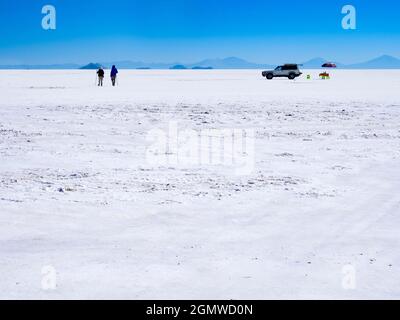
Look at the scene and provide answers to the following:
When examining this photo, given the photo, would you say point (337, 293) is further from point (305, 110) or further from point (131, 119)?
point (305, 110)

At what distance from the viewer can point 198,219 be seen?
6.91m

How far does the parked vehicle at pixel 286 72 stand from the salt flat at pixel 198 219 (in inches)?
1662

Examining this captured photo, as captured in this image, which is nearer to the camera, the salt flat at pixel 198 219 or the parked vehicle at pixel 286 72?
the salt flat at pixel 198 219

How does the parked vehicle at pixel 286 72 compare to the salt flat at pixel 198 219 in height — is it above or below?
above

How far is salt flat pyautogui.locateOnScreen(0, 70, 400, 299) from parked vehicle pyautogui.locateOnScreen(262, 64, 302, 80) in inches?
1662

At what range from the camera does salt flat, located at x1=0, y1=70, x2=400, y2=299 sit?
4.94 meters

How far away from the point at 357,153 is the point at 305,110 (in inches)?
319

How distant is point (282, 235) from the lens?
6312 mm

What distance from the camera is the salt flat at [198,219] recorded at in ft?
16.2

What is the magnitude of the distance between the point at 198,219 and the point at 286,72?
50731 millimetres

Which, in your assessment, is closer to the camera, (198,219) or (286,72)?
(198,219)

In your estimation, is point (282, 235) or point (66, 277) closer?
point (66, 277)

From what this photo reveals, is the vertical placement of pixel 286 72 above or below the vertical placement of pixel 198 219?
above

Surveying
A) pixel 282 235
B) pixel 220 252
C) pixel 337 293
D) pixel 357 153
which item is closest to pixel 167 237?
pixel 220 252
